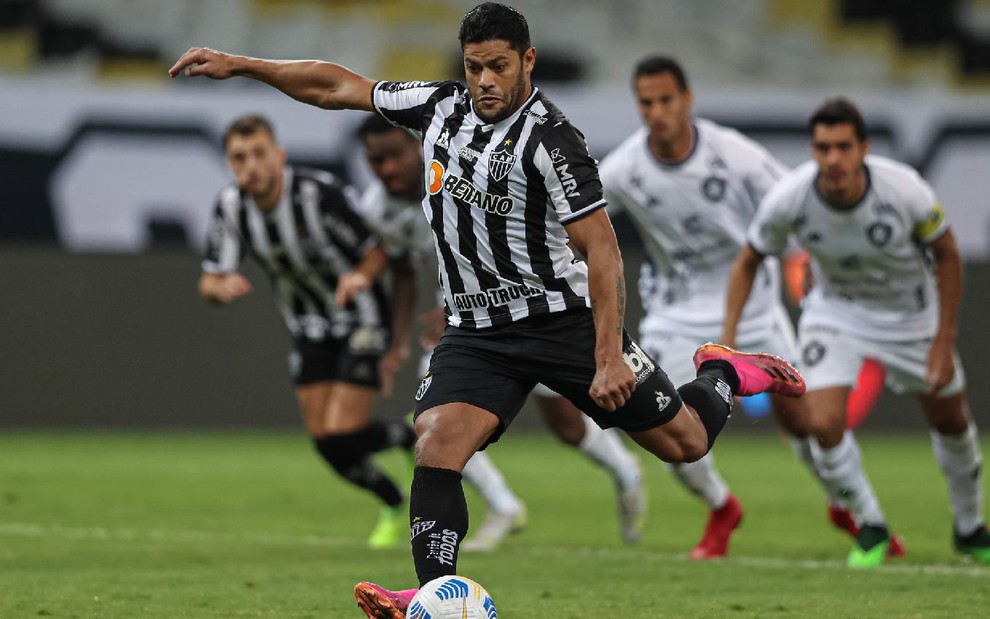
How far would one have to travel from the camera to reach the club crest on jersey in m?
5.30

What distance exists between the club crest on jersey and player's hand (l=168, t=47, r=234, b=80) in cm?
104

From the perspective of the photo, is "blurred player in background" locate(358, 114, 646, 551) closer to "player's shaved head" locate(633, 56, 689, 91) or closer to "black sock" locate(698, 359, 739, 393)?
"player's shaved head" locate(633, 56, 689, 91)

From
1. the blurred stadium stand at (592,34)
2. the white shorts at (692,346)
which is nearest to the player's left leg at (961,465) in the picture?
the white shorts at (692,346)

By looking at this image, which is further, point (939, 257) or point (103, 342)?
point (103, 342)

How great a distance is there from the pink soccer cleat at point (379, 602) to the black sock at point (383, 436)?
4234 millimetres

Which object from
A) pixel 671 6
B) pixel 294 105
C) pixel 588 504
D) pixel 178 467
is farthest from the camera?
pixel 671 6

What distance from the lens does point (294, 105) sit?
17953mm

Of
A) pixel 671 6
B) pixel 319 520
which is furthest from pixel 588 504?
pixel 671 6

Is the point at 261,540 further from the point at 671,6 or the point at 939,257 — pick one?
the point at 671,6

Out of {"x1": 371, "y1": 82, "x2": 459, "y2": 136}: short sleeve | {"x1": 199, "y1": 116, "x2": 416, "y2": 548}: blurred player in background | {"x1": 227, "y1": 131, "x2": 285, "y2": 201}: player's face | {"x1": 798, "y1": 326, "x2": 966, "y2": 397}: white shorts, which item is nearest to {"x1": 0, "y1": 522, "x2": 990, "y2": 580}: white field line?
{"x1": 199, "y1": 116, "x2": 416, "y2": 548}: blurred player in background

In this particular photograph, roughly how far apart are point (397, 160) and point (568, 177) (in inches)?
150

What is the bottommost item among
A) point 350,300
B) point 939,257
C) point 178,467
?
point 178,467

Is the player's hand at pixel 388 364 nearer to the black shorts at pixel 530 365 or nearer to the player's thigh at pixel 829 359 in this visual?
the player's thigh at pixel 829 359

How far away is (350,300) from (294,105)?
8945 millimetres
